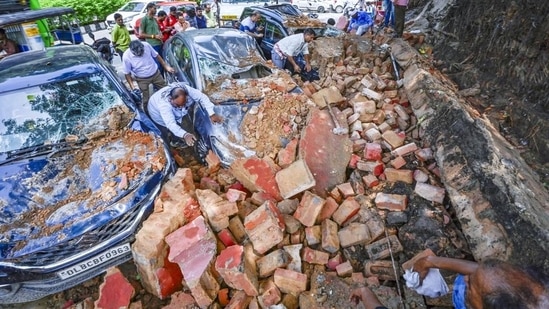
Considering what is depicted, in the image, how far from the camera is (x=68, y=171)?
129 inches

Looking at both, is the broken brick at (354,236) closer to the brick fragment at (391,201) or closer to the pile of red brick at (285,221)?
the pile of red brick at (285,221)

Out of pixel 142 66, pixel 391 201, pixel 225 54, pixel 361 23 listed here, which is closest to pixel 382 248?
pixel 391 201

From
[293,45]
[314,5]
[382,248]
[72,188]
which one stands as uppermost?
[293,45]

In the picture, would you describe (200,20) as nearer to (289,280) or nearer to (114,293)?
(114,293)

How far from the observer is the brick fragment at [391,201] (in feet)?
10.8

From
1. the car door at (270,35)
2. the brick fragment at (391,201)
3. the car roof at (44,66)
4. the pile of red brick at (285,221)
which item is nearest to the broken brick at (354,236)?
the pile of red brick at (285,221)

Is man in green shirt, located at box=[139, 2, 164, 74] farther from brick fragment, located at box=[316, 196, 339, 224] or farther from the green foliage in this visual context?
the green foliage

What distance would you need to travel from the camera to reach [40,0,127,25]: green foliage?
15.3 metres

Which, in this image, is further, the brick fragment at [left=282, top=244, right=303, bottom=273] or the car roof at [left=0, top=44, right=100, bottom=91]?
the car roof at [left=0, top=44, right=100, bottom=91]

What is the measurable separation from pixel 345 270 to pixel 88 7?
18.2m

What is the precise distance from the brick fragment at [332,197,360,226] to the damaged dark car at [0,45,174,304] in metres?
1.75

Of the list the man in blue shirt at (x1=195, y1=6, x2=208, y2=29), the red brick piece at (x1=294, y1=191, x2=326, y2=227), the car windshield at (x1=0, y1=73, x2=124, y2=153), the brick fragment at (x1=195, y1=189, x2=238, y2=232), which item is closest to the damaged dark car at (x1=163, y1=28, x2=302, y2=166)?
the brick fragment at (x1=195, y1=189, x2=238, y2=232)

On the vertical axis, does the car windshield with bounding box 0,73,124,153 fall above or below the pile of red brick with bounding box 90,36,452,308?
above

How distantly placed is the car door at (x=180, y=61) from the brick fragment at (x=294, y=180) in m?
2.42
